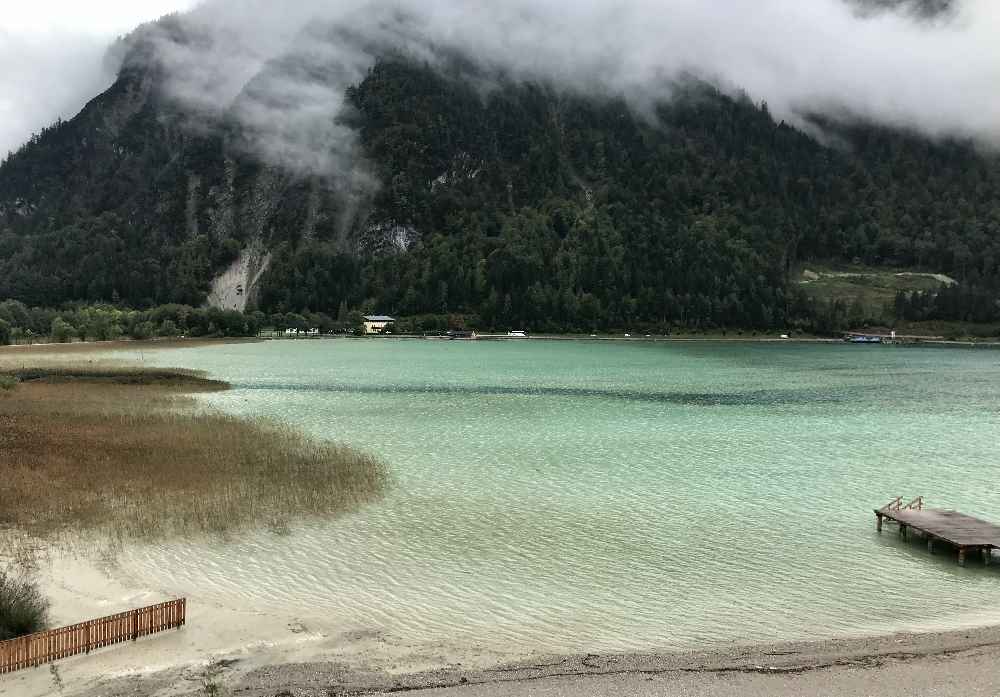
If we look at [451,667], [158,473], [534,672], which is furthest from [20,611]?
[158,473]

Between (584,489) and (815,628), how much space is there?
54.2ft

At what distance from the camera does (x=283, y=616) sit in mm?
20734

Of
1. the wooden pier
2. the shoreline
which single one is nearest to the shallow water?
the wooden pier

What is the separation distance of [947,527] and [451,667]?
1977 centimetres

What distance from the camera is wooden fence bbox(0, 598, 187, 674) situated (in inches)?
658

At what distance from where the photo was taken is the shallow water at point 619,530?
848 inches

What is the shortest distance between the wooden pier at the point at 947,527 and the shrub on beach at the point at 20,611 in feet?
86.6

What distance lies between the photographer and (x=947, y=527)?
2833cm

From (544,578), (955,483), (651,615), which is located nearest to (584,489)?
(544,578)

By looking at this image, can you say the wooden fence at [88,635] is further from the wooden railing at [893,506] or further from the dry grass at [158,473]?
the wooden railing at [893,506]

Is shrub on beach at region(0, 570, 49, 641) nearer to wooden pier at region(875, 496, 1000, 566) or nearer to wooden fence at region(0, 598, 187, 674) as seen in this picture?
wooden fence at region(0, 598, 187, 674)

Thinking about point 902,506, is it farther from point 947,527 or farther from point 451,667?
point 451,667

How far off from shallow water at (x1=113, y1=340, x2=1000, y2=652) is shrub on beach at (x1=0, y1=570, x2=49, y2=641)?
350 cm

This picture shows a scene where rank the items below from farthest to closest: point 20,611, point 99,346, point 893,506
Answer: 1. point 99,346
2. point 893,506
3. point 20,611
